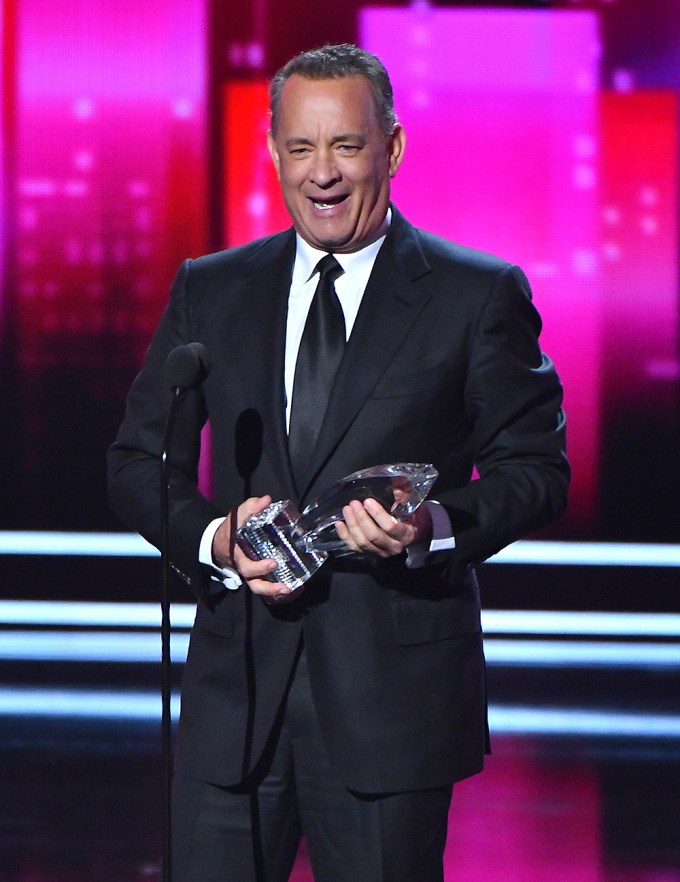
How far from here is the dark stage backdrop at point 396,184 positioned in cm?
510

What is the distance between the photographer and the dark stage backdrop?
510 cm

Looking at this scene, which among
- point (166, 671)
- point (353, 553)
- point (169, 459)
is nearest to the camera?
point (166, 671)

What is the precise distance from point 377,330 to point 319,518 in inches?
10.7

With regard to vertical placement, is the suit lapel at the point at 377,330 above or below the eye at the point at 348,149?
below

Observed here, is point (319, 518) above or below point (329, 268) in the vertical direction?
below

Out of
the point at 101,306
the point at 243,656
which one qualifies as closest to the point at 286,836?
the point at 243,656

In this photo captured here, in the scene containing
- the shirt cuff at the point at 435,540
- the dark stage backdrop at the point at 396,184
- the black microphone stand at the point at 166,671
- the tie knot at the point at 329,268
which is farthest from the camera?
the dark stage backdrop at the point at 396,184

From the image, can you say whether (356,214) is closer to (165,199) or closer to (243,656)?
(243,656)

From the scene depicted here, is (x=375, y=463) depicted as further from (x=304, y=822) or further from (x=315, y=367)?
(x=304, y=822)

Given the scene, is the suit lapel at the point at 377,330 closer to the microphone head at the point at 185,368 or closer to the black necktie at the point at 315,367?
the black necktie at the point at 315,367

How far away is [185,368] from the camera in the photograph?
1.43 metres

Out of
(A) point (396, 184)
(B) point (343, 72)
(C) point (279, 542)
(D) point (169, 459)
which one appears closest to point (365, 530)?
(C) point (279, 542)

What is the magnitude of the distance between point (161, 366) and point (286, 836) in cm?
61

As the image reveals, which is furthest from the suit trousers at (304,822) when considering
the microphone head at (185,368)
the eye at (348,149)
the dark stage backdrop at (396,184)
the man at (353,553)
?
the dark stage backdrop at (396,184)
